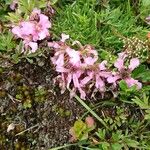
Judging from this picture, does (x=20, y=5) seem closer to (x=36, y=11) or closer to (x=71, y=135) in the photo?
(x=36, y=11)

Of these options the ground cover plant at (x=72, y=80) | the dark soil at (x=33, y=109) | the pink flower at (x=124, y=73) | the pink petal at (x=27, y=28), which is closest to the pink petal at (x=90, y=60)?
the ground cover plant at (x=72, y=80)

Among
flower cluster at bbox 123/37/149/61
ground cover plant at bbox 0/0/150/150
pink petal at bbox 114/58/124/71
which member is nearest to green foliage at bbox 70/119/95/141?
ground cover plant at bbox 0/0/150/150

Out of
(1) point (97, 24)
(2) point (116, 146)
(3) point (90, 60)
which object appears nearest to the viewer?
(2) point (116, 146)

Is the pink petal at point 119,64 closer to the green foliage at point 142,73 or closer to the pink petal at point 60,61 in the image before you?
the green foliage at point 142,73

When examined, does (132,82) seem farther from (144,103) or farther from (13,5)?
(13,5)

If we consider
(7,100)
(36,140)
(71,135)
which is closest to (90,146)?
(71,135)

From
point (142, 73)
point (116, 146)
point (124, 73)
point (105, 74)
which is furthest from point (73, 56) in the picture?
point (116, 146)

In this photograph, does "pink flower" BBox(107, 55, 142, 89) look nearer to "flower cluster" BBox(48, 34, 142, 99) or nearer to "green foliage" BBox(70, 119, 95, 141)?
"flower cluster" BBox(48, 34, 142, 99)
